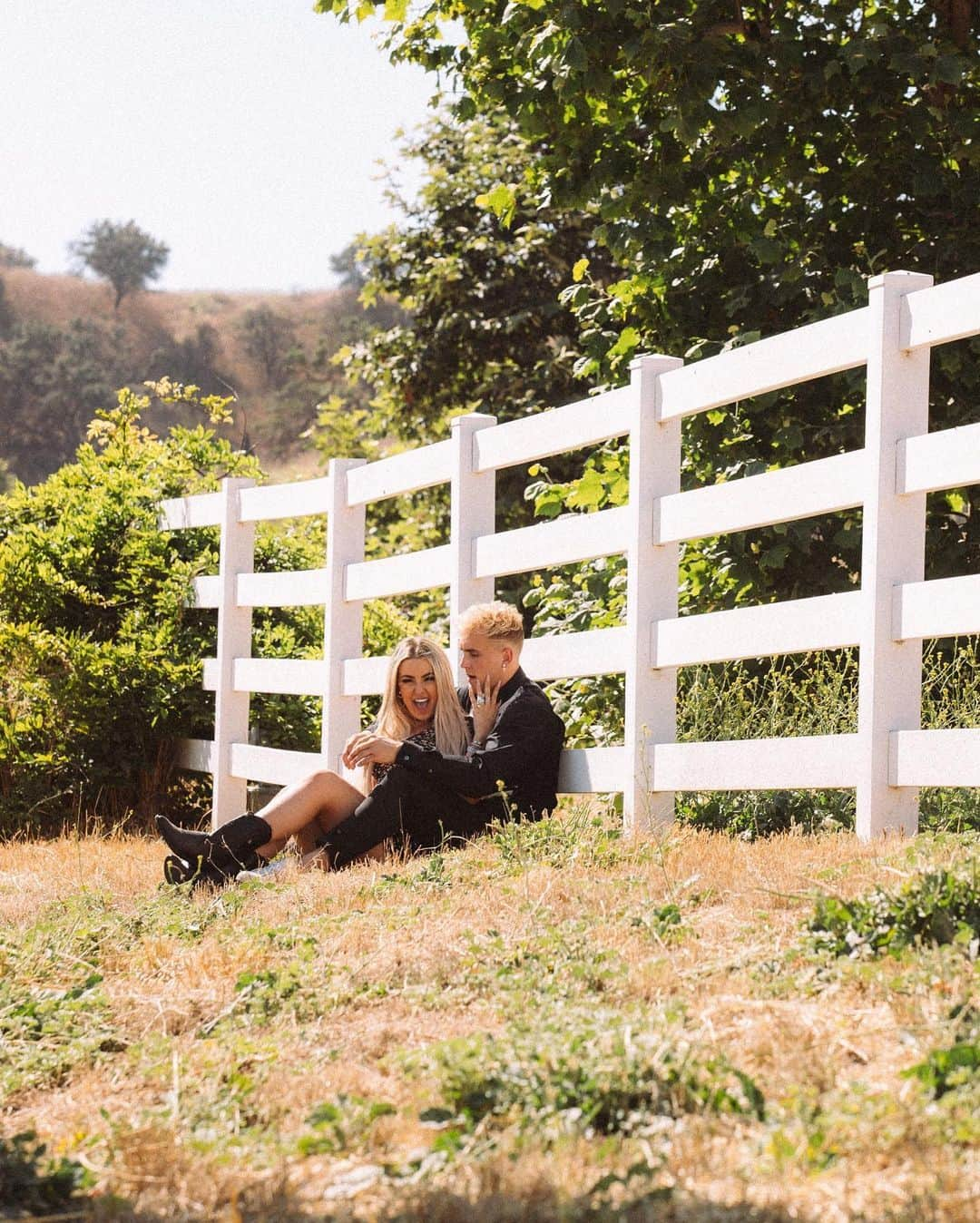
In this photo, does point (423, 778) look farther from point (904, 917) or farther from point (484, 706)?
point (904, 917)

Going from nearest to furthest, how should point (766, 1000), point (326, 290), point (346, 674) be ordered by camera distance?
point (766, 1000) < point (346, 674) < point (326, 290)

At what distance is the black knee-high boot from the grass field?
0.63 metres

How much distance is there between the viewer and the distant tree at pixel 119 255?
73.3m

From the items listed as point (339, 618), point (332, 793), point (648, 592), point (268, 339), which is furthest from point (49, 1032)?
point (268, 339)

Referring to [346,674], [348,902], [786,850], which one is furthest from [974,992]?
[346,674]

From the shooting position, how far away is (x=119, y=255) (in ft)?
241

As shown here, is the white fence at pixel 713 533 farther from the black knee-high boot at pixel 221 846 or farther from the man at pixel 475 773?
the black knee-high boot at pixel 221 846

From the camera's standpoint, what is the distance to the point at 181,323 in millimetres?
72188

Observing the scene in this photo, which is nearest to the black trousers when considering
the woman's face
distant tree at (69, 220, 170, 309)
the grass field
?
the woman's face

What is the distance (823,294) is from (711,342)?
0.66 metres

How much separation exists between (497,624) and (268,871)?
4.38ft

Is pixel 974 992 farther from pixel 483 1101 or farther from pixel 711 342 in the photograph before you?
pixel 711 342

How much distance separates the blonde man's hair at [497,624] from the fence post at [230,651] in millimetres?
3183

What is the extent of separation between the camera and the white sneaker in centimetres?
571
